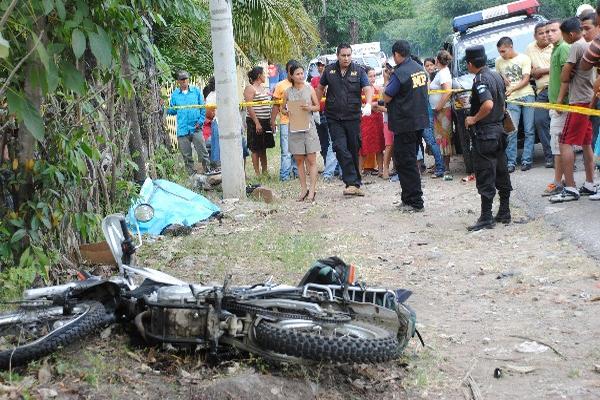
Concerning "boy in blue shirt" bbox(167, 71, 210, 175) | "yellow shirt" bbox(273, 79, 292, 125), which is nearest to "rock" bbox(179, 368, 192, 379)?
"yellow shirt" bbox(273, 79, 292, 125)

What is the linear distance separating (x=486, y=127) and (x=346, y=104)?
123 inches

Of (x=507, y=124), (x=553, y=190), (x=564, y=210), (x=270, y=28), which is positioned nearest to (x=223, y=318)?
(x=507, y=124)

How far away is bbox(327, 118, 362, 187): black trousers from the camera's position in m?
11.5

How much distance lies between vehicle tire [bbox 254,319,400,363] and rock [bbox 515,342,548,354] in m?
1.11

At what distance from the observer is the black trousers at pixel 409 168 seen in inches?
406

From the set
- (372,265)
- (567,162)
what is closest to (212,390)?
(372,265)

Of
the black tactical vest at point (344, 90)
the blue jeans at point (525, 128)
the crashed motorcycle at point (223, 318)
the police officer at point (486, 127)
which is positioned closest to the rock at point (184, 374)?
the crashed motorcycle at point (223, 318)

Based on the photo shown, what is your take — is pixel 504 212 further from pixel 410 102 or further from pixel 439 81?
pixel 439 81

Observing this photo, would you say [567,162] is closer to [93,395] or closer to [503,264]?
[503,264]

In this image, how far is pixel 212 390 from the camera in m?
4.17

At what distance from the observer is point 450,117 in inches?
505

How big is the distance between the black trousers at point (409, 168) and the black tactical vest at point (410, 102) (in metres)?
0.12

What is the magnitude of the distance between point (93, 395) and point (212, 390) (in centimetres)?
57

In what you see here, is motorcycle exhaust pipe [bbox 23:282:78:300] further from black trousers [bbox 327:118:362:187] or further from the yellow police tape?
black trousers [bbox 327:118:362:187]
